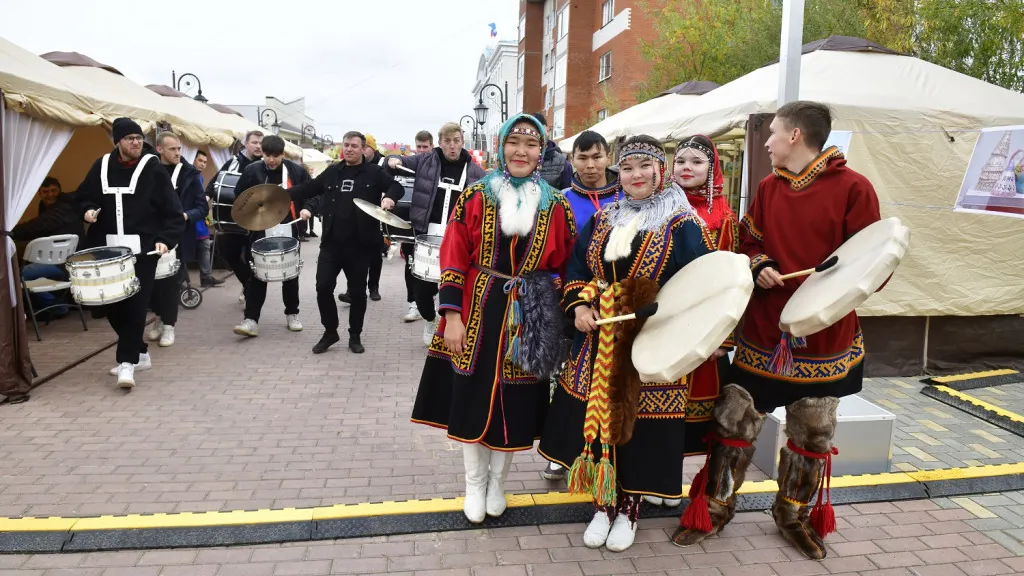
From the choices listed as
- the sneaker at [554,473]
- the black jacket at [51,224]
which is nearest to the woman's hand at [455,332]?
the sneaker at [554,473]

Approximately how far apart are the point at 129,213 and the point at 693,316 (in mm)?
4871

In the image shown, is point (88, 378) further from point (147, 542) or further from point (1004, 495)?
point (1004, 495)

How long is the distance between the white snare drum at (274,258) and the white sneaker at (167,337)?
1058 mm

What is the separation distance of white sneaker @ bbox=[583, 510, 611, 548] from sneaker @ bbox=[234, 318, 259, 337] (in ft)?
16.6

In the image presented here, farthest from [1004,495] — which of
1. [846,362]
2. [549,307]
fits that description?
[549,307]

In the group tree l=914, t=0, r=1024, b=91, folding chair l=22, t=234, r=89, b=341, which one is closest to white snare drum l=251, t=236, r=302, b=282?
folding chair l=22, t=234, r=89, b=341

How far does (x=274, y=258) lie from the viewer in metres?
6.69

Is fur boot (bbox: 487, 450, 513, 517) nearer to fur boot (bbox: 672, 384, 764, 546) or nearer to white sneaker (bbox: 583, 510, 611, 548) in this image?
white sneaker (bbox: 583, 510, 611, 548)

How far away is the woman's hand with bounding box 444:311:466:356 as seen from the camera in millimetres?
3145

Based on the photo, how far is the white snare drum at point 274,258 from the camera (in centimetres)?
669

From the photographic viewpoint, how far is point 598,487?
293 centimetres

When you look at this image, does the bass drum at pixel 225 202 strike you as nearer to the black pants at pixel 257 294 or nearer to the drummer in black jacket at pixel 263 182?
the drummer in black jacket at pixel 263 182

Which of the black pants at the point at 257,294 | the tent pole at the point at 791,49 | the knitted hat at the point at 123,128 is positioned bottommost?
the black pants at the point at 257,294

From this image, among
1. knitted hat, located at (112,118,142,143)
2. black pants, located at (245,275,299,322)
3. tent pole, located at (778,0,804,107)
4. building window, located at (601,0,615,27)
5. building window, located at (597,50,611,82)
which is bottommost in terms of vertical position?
black pants, located at (245,275,299,322)
